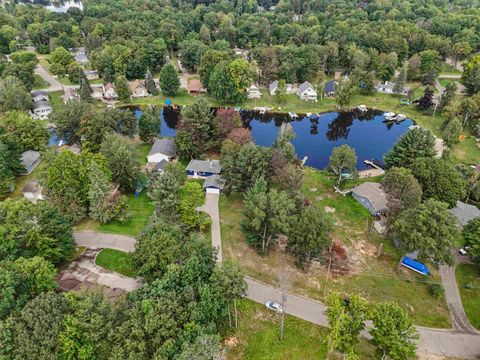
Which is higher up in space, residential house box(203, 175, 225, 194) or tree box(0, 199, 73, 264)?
tree box(0, 199, 73, 264)

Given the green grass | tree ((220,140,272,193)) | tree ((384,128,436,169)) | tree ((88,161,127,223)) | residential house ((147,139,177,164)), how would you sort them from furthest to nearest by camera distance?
1. residential house ((147,139,177,164))
2. tree ((384,128,436,169))
3. tree ((220,140,272,193))
4. tree ((88,161,127,223))
5. the green grass

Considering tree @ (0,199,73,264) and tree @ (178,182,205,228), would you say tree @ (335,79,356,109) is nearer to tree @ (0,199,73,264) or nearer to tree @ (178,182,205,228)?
tree @ (178,182,205,228)

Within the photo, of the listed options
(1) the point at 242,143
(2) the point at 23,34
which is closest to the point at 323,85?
(1) the point at 242,143

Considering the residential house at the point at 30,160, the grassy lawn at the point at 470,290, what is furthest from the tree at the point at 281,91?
the grassy lawn at the point at 470,290

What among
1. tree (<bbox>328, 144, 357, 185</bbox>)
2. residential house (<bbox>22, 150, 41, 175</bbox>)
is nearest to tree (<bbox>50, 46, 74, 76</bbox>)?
residential house (<bbox>22, 150, 41, 175</bbox>)

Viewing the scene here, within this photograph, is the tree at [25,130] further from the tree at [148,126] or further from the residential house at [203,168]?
the residential house at [203,168]

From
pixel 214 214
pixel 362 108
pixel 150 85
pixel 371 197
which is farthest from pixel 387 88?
pixel 214 214
